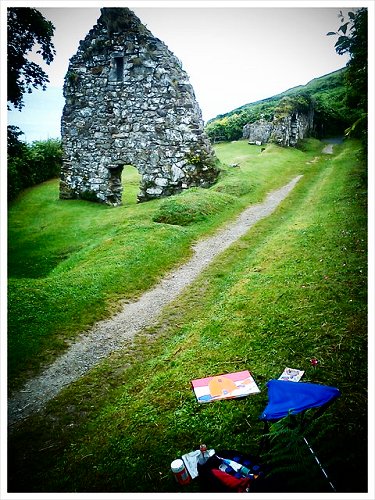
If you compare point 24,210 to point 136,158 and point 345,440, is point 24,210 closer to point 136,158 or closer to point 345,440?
point 136,158

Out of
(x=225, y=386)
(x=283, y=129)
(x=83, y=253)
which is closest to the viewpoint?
(x=225, y=386)

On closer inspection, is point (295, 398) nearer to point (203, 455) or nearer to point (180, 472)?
point (203, 455)

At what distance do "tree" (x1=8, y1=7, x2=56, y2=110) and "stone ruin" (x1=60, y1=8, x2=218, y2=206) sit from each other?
13.9 metres

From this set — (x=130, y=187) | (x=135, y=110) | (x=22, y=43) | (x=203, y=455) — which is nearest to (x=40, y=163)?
(x=130, y=187)

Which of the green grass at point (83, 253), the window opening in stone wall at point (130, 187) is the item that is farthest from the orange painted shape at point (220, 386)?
the window opening in stone wall at point (130, 187)

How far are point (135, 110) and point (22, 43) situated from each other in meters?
15.0

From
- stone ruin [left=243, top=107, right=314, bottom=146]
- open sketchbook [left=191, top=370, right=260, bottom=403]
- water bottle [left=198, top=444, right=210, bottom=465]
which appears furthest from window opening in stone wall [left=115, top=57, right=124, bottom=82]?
stone ruin [left=243, top=107, right=314, bottom=146]

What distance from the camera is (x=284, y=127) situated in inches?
1583

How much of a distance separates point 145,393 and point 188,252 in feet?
24.9

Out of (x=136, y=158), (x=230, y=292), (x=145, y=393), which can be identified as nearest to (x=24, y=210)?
(x=136, y=158)

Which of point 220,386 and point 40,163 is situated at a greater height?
point 40,163

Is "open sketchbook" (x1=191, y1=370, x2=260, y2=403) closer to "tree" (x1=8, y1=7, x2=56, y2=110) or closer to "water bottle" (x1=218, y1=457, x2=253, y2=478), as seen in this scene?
"water bottle" (x1=218, y1=457, x2=253, y2=478)

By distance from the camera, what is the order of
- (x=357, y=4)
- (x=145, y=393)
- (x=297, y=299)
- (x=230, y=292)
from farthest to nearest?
(x=230, y=292), (x=297, y=299), (x=145, y=393), (x=357, y=4)

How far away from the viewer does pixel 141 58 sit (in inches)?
823
